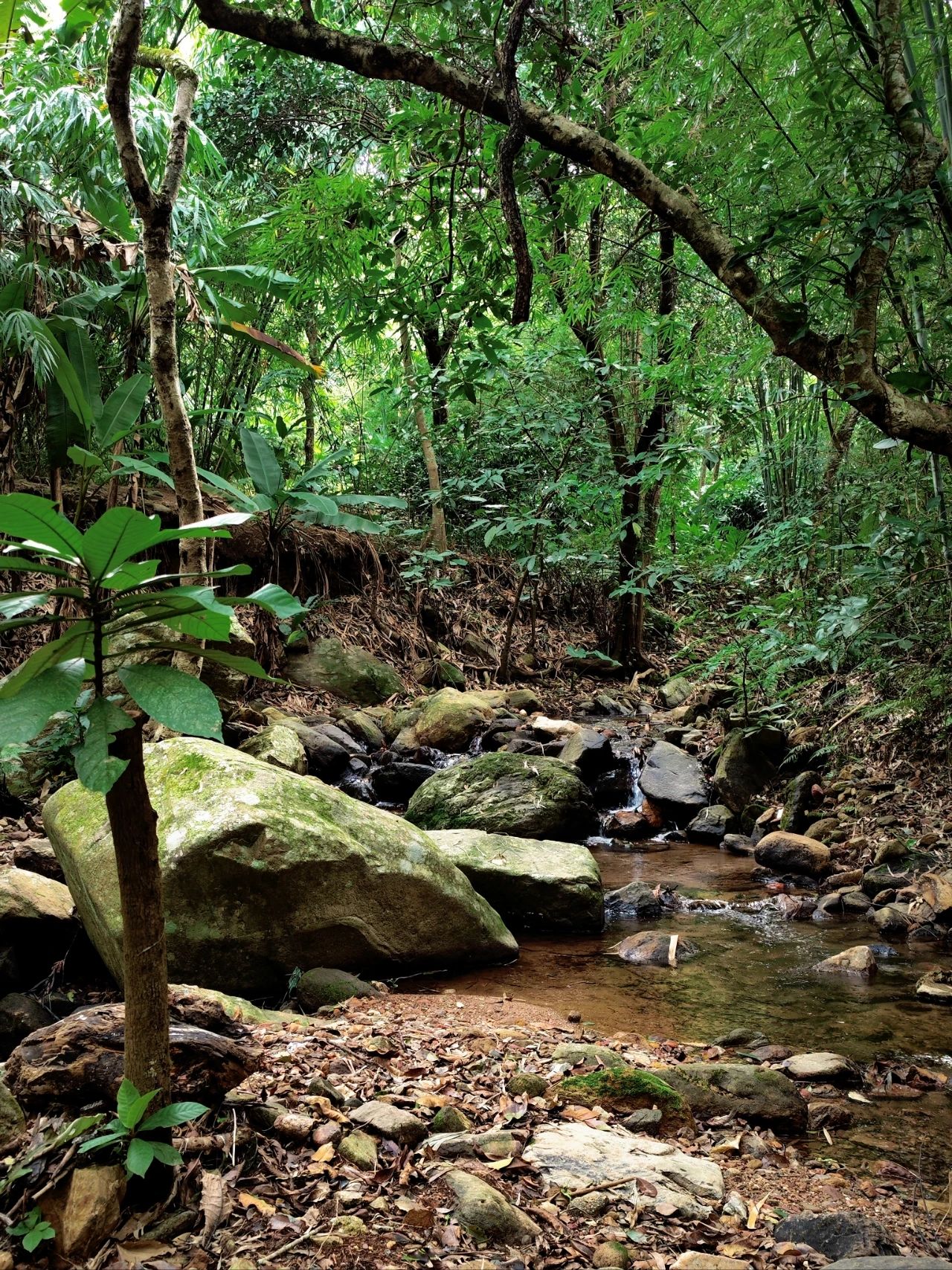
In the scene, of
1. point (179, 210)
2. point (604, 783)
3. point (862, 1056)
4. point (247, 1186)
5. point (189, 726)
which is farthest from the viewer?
point (604, 783)

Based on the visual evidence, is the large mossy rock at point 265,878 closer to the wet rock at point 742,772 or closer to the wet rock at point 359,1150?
the wet rock at point 359,1150

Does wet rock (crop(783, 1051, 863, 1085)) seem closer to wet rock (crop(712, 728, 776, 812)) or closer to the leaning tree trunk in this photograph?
the leaning tree trunk

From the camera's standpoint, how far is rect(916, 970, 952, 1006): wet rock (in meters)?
3.74

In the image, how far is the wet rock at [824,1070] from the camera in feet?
9.85

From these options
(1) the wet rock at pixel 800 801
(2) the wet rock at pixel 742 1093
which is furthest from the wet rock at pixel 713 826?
(2) the wet rock at pixel 742 1093

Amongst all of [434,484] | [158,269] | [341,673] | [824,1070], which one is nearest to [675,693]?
[341,673]

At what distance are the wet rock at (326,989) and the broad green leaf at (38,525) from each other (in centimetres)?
256

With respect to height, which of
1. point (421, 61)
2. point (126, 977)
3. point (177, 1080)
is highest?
point (421, 61)

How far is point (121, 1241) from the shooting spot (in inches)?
56.5

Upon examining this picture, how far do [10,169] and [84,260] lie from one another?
2.30ft

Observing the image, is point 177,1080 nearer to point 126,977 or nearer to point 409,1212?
point 126,977

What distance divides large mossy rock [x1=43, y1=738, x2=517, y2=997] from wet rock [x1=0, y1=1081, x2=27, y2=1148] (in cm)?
130

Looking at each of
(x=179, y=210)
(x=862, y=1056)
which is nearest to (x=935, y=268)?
(x=862, y=1056)

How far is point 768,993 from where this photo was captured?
155 inches
